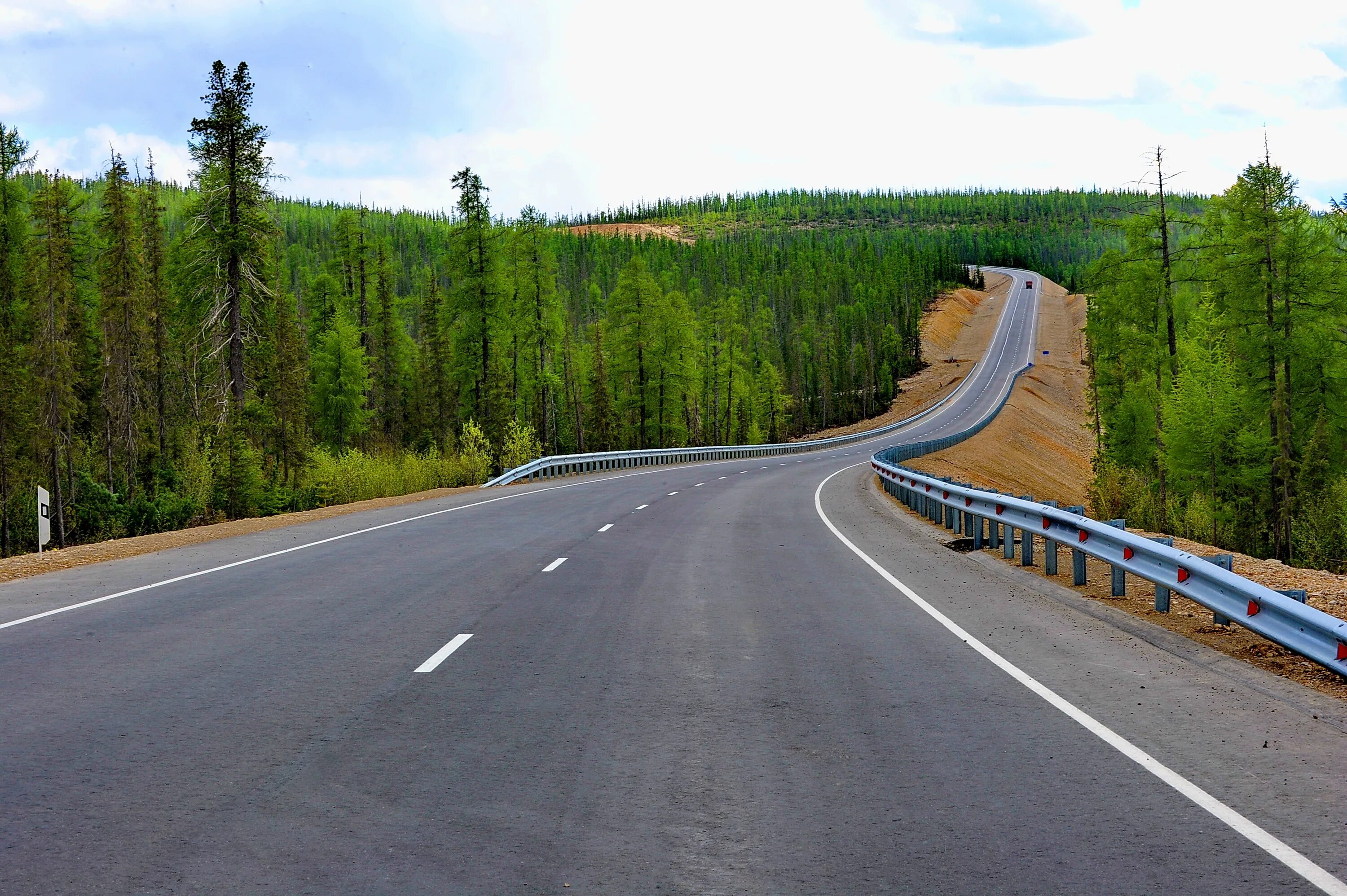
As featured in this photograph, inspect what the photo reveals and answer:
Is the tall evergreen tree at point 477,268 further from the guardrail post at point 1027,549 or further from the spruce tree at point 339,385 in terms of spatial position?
the guardrail post at point 1027,549

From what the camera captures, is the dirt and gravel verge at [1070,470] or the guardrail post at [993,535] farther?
the guardrail post at [993,535]

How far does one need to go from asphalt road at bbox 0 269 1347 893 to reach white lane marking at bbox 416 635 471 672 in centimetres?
7

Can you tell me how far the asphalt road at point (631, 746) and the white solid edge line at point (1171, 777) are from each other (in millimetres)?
77

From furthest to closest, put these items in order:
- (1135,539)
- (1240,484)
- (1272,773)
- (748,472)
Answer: (748,472) < (1240,484) < (1135,539) < (1272,773)

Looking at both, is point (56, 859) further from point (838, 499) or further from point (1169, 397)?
point (1169, 397)

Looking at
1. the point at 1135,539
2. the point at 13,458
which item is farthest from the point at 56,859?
the point at 13,458

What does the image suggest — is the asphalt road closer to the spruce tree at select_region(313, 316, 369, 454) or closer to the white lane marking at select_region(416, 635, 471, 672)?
the white lane marking at select_region(416, 635, 471, 672)

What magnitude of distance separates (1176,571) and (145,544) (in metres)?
16.9

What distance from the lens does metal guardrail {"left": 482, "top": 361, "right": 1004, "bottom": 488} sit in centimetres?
4403

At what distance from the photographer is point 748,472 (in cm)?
4925

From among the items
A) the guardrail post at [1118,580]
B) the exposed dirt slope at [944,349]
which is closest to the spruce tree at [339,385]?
the exposed dirt slope at [944,349]

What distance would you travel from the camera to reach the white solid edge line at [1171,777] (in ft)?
14.6

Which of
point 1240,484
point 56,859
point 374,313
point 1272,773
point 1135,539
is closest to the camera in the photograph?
point 56,859

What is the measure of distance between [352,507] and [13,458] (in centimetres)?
1479
